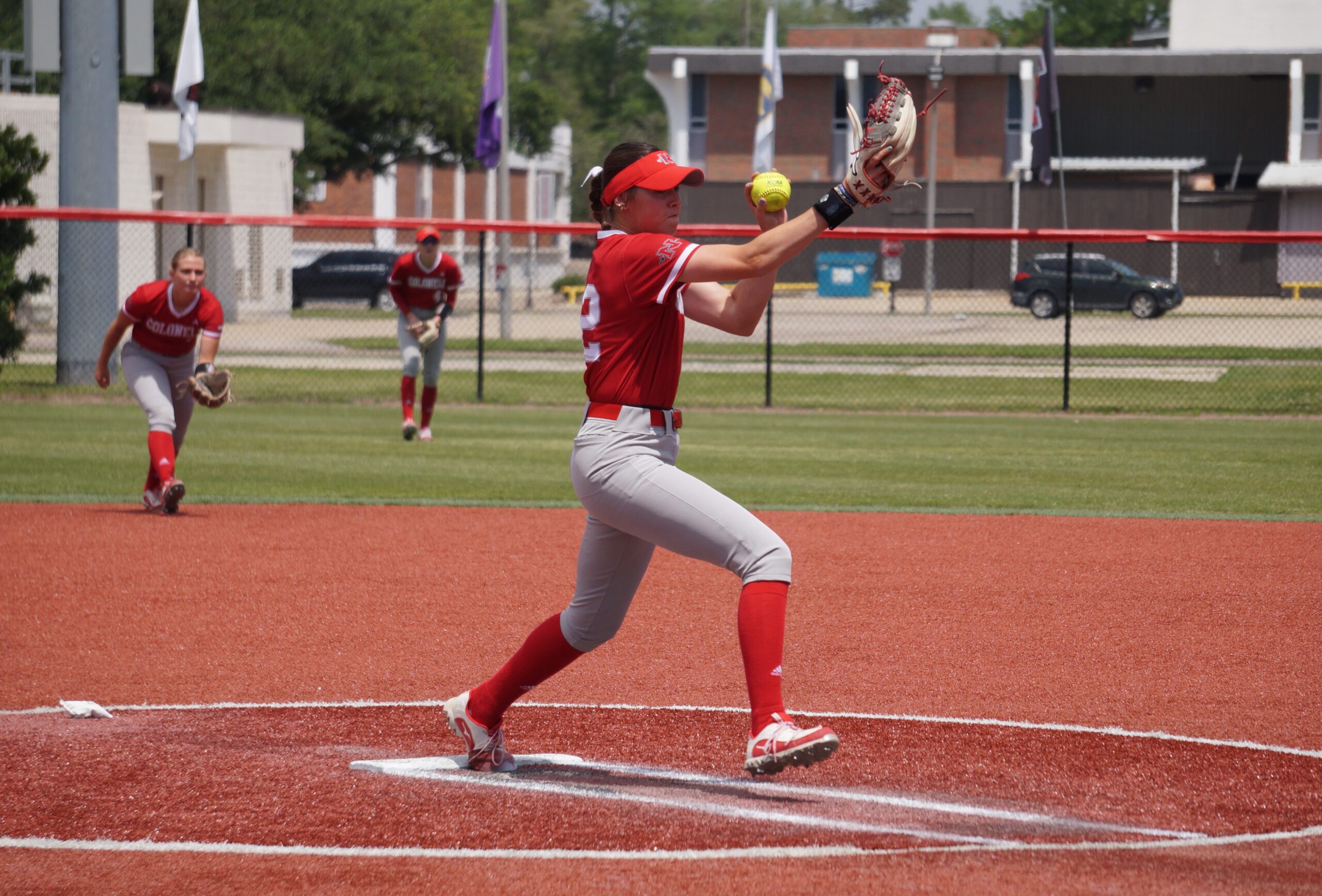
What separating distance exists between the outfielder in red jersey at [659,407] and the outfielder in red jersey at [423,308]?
34.5ft

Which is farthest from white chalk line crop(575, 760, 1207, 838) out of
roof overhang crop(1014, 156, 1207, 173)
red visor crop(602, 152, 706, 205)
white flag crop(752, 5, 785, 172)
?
roof overhang crop(1014, 156, 1207, 173)

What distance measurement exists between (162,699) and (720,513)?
270 centimetres

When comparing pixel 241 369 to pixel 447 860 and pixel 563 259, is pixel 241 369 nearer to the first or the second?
pixel 447 860

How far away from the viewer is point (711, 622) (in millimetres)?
7703

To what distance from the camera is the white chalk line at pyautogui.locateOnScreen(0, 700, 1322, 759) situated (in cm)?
549

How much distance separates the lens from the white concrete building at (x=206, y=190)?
33.3 meters

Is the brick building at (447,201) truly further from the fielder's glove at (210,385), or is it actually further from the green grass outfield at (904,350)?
the fielder's glove at (210,385)

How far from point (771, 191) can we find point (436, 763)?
→ 7.10 ft

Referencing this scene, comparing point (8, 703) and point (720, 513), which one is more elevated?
point (720, 513)

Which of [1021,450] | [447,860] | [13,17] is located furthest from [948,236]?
[13,17]

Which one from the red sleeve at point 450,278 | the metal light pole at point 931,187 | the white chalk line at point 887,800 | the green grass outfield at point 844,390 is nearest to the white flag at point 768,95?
the metal light pole at point 931,187

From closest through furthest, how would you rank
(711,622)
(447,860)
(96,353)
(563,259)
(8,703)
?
(447,860) < (8,703) < (711,622) < (96,353) < (563,259)

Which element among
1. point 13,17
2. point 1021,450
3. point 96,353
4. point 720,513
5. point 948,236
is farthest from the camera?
point 13,17

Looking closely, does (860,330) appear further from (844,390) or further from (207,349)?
(207,349)
